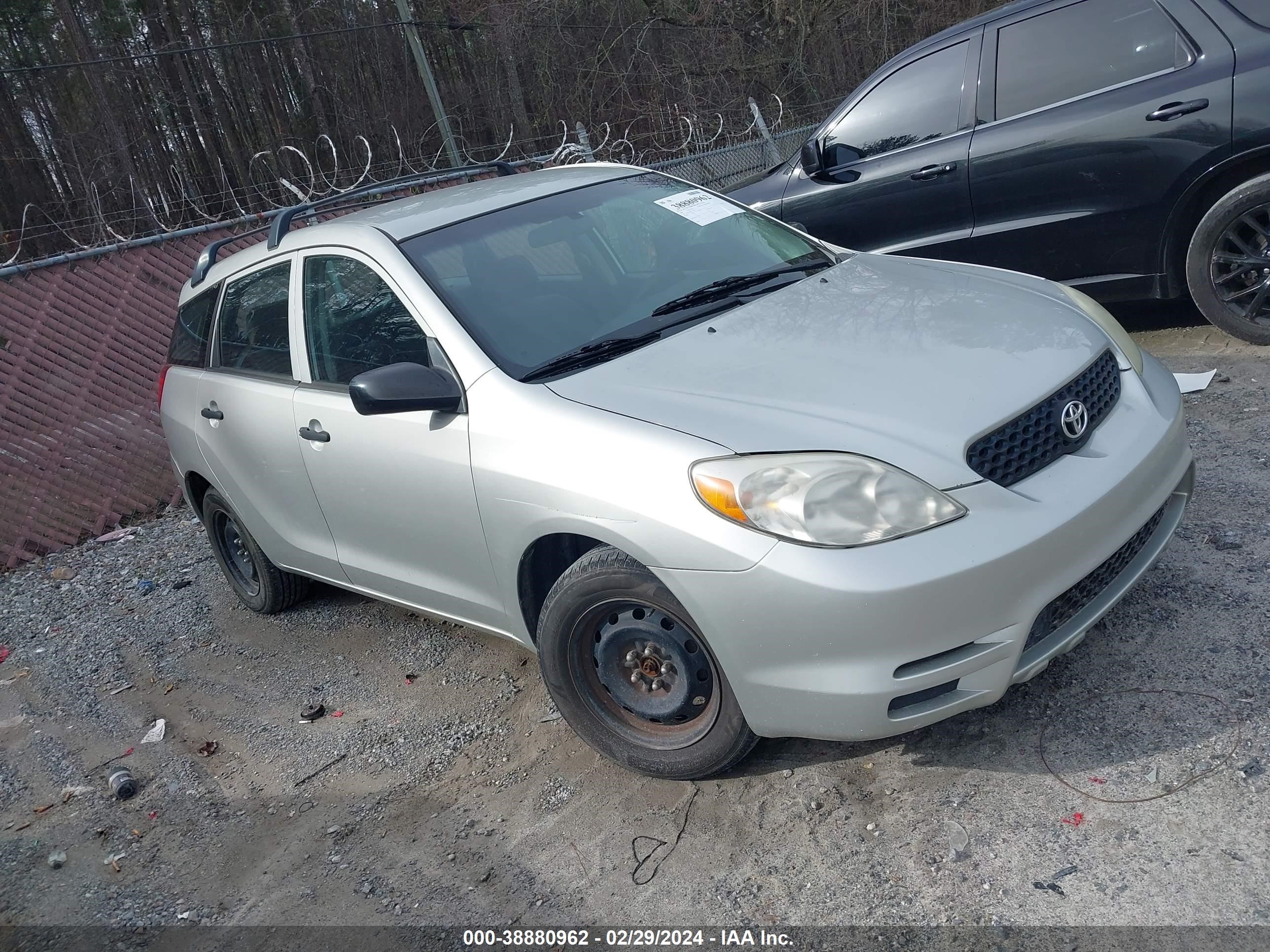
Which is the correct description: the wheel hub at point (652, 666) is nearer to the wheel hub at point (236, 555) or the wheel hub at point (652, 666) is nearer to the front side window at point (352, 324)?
the front side window at point (352, 324)

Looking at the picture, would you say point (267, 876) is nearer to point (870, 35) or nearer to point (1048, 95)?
point (1048, 95)

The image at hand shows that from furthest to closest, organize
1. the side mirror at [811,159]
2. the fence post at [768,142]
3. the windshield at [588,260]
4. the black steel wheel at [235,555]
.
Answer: the fence post at [768,142] < the side mirror at [811,159] < the black steel wheel at [235,555] < the windshield at [588,260]

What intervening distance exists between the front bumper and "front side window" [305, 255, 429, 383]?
1.43 m

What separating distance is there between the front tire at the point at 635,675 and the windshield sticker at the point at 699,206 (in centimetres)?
178

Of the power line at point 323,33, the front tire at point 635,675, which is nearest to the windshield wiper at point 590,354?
the front tire at point 635,675

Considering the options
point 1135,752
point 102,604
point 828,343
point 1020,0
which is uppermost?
point 1020,0

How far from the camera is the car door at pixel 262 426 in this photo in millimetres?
4203

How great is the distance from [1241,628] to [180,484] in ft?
15.4

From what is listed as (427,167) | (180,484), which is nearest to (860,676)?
(180,484)

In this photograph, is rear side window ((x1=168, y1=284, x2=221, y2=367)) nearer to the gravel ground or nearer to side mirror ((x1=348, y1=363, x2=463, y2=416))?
the gravel ground

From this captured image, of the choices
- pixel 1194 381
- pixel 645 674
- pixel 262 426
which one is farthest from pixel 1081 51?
pixel 262 426

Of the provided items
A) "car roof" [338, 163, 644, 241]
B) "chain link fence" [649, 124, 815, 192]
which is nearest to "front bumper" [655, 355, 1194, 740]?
"car roof" [338, 163, 644, 241]

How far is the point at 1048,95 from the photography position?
5531mm

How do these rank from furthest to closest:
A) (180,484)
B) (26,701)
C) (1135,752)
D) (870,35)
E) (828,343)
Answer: (870,35) → (180,484) → (26,701) → (828,343) → (1135,752)
